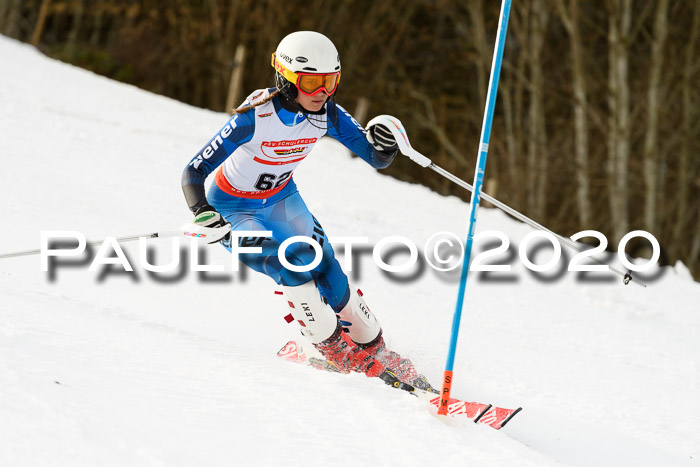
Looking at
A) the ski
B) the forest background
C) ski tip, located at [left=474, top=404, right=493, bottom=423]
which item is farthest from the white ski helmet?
the forest background

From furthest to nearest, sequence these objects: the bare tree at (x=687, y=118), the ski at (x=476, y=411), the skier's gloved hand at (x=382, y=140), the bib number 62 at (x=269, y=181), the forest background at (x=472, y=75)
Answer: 1. the forest background at (x=472, y=75)
2. the bare tree at (x=687, y=118)
3. the skier's gloved hand at (x=382, y=140)
4. the bib number 62 at (x=269, y=181)
5. the ski at (x=476, y=411)

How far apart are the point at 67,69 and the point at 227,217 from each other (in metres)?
10.2

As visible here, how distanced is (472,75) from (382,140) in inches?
663

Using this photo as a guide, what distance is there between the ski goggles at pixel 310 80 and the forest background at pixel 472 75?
409 inches

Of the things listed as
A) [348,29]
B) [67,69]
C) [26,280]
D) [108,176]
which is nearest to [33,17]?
[348,29]

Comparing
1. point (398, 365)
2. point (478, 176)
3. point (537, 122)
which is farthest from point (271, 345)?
point (537, 122)

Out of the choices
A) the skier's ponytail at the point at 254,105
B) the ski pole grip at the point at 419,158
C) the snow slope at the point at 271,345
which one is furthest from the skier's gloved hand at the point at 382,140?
the snow slope at the point at 271,345

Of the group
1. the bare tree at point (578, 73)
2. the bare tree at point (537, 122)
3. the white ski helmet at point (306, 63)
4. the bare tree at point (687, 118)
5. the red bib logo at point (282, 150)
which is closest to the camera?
the white ski helmet at point (306, 63)

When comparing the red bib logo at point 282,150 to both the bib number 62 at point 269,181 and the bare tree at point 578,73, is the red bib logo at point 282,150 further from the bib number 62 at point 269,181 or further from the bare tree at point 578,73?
the bare tree at point 578,73

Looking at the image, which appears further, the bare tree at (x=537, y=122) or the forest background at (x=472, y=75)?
the bare tree at (x=537, y=122)

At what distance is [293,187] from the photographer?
4410 millimetres

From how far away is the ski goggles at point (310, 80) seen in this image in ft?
12.8

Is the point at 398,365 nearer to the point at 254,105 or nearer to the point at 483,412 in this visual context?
the point at 483,412

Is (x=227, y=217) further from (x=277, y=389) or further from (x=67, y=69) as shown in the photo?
(x=67, y=69)
